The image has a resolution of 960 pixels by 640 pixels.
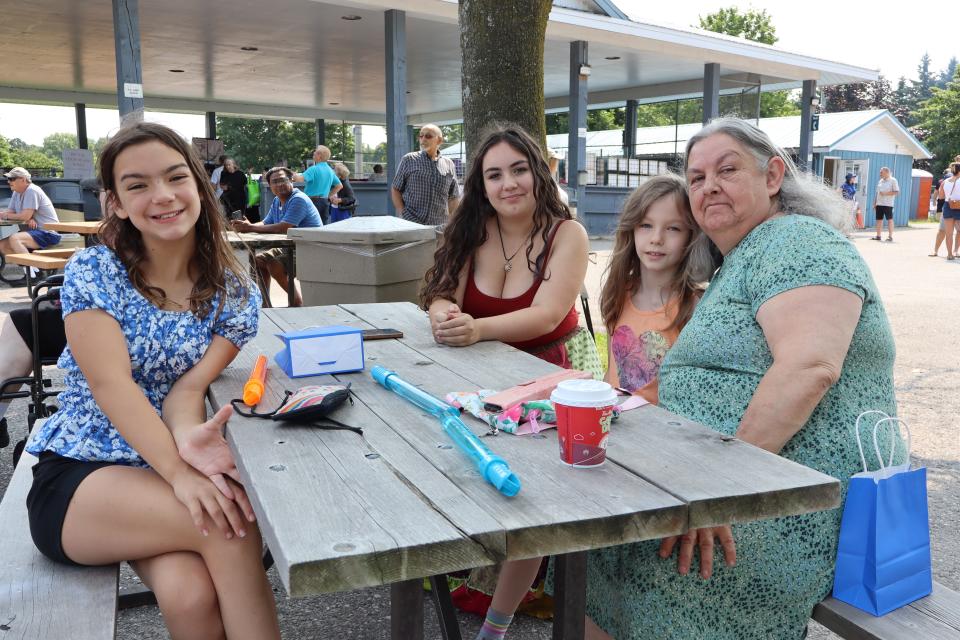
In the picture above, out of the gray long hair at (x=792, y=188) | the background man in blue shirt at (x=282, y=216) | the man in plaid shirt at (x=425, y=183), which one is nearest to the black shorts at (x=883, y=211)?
the man in plaid shirt at (x=425, y=183)

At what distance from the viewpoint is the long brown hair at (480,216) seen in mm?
2973

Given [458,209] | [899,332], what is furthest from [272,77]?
[458,209]

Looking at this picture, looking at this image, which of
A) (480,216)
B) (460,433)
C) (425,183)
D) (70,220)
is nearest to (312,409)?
(460,433)

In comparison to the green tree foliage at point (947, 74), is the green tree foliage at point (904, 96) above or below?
below

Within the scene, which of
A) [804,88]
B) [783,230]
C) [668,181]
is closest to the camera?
[783,230]

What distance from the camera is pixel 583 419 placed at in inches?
54.8

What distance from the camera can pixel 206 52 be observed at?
16.4 meters

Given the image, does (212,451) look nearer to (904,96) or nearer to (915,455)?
(915,455)

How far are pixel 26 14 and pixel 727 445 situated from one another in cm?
1460

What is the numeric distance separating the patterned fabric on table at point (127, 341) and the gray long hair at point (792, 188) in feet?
4.52

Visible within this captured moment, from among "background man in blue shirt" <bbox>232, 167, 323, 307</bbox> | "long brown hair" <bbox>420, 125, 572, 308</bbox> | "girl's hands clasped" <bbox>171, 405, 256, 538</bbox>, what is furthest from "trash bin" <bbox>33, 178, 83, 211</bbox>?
"girl's hands clasped" <bbox>171, 405, 256, 538</bbox>

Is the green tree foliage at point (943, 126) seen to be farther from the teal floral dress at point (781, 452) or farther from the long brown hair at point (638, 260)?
the teal floral dress at point (781, 452)

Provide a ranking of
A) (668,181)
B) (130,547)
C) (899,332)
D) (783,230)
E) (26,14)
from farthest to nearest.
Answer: (26,14)
(899,332)
(668,181)
(783,230)
(130,547)

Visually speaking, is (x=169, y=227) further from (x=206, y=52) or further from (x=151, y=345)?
(x=206, y=52)
